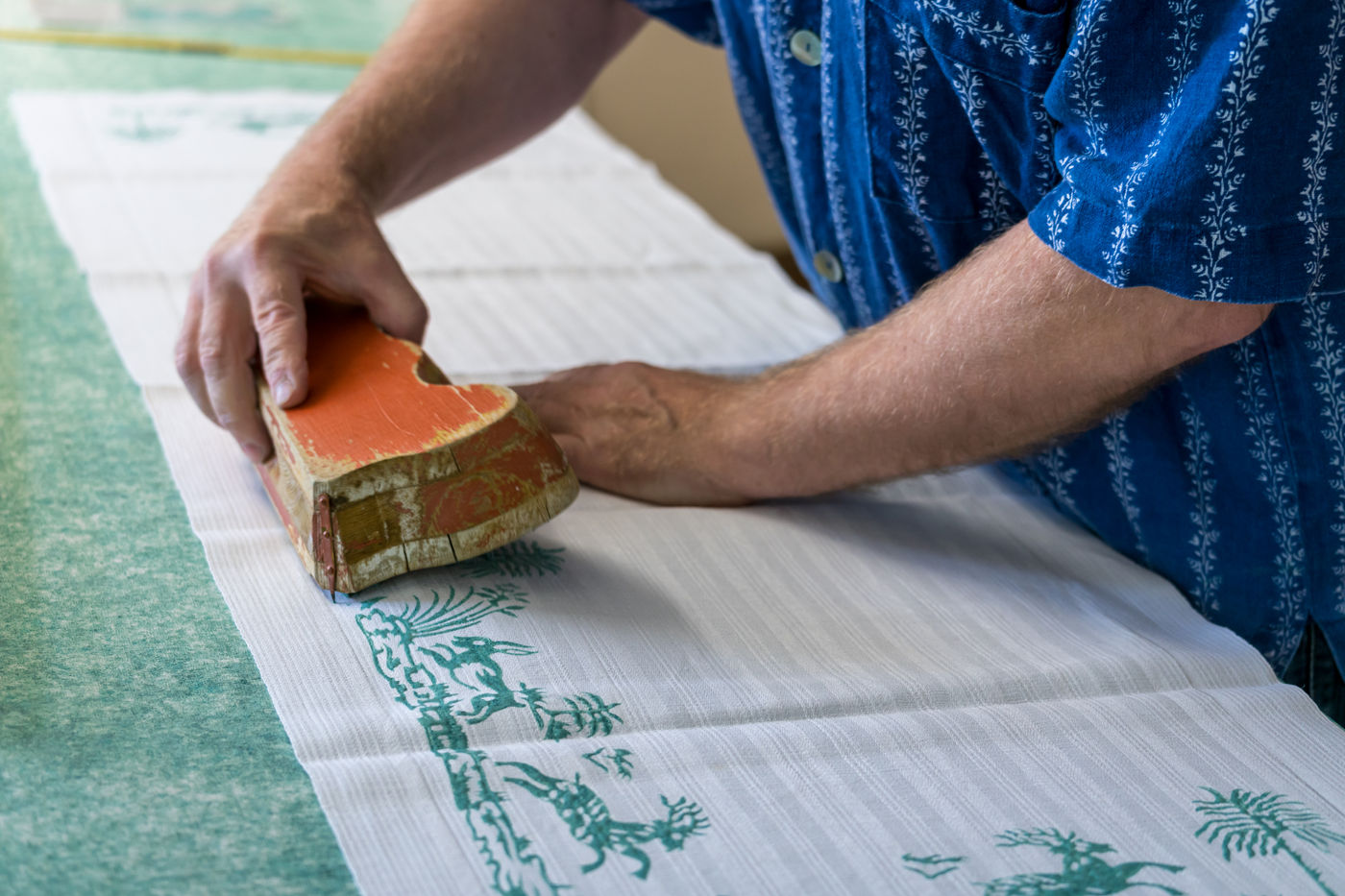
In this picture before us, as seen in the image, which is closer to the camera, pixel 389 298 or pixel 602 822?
pixel 602 822

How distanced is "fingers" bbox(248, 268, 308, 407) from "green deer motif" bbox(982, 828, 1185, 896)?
1.43 ft

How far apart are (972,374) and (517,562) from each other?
0.85 ft

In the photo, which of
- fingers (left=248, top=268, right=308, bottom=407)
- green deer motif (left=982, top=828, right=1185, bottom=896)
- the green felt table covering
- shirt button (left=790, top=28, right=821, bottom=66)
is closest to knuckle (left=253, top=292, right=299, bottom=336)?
fingers (left=248, top=268, right=308, bottom=407)

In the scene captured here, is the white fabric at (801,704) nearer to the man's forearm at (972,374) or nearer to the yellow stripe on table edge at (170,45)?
the man's forearm at (972,374)

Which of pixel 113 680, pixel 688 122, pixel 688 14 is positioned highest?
pixel 688 14

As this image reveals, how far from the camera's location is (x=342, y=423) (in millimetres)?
683

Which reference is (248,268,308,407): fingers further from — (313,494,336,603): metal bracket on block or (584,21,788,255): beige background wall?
(584,21,788,255): beige background wall

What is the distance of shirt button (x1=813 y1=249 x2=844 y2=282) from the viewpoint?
950 mm

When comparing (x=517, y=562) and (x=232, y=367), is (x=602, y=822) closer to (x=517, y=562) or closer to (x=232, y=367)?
(x=517, y=562)

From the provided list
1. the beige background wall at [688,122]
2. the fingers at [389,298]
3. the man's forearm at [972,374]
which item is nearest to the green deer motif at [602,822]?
the man's forearm at [972,374]

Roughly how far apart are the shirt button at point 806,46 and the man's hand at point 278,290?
298mm

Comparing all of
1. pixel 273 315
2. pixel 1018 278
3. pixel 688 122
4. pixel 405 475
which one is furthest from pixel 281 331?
pixel 688 122

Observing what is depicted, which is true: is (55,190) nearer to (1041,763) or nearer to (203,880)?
(203,880)

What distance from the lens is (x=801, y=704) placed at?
61 centimetres
